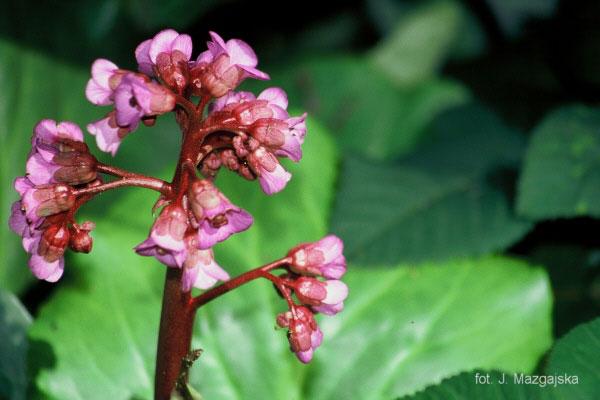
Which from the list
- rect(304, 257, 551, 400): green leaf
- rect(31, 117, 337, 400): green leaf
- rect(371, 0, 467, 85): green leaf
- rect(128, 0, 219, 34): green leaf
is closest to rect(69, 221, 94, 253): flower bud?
rect(31, 117, 337, 400): green leaf

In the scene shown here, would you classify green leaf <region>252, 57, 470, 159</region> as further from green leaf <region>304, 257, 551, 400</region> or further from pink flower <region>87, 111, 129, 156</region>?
pink flower <region>87, 111, 129, 156</region>

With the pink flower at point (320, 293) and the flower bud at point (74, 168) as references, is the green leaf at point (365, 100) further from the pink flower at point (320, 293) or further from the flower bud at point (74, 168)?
the flower bud at point (74, 168)

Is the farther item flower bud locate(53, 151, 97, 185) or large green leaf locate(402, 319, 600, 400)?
large green leaf locate(402, 319, 600, 400)

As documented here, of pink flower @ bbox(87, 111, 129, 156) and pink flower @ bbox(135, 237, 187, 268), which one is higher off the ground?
pink flower @ bbox(87, 111, 129, 156)

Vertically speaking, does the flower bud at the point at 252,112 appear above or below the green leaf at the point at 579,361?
above

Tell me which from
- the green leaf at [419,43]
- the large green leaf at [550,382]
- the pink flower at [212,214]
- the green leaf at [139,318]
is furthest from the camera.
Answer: the green leaf at [419,43]

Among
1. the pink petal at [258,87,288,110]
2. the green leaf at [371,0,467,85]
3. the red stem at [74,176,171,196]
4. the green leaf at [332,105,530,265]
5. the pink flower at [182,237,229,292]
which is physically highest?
the pink petal at [258,87,288,110]

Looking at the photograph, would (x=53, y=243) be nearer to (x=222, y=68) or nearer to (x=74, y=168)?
(x=74, y=168)

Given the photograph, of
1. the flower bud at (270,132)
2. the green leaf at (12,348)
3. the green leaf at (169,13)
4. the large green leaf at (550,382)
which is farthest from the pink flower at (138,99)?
the green leaf at (169,13)

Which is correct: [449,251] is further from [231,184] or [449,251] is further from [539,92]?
[539,92]

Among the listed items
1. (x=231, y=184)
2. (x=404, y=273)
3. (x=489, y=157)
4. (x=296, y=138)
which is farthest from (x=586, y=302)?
(x=296, y=138)
